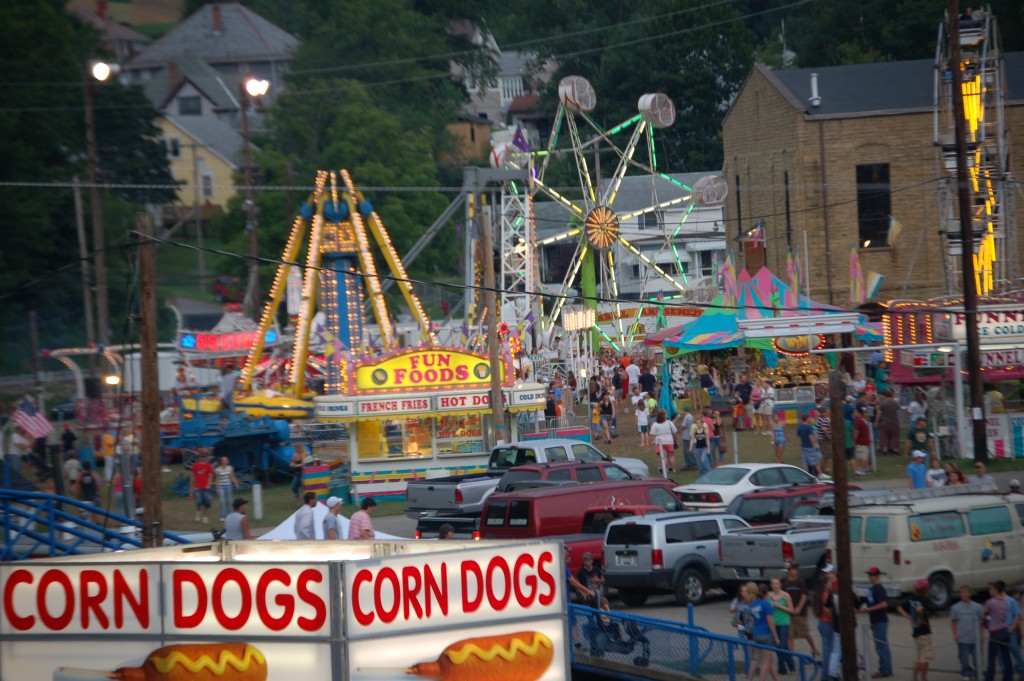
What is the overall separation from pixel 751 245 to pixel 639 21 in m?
47.8

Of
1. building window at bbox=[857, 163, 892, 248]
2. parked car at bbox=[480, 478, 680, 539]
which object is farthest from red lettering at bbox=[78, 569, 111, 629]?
building window at bbox=[857, 163, 892, 248]

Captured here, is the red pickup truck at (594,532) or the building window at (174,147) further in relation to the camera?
the building window at (174,147)

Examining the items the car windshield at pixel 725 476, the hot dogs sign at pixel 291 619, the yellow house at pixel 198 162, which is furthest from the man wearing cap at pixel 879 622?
the yellow house at pixel 198 162

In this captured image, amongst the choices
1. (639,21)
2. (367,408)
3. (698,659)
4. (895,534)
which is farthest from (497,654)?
(639,21)

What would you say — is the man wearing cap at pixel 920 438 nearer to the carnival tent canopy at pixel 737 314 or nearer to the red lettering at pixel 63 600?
the carnival tent canopy at pixel 737 314

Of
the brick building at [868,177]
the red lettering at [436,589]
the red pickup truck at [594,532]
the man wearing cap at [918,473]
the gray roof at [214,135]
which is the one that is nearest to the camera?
the red lettering at [436,589]

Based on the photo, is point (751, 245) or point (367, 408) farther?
point (751, 245)

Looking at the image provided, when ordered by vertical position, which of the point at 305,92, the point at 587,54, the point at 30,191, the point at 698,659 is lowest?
the point at 698,659

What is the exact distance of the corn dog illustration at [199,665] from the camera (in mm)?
7574

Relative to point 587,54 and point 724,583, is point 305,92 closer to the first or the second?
point 587,54

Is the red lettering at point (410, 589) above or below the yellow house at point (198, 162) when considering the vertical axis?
below

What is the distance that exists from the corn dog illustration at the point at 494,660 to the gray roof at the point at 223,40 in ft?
331

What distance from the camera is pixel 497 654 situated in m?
7.86

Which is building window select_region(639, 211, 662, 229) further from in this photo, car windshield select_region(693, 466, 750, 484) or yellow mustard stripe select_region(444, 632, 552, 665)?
yellow mustard stripe select_region(444, 632, 552, 665)
